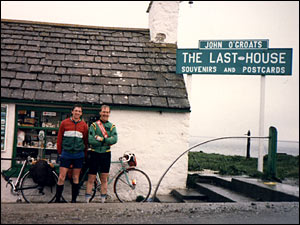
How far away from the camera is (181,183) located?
847 centimetres

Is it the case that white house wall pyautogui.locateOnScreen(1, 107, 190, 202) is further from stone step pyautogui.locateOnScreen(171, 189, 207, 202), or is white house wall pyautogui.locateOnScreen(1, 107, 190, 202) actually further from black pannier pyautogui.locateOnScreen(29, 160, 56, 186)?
black pannier pyautogui.locateOnScreen(29, 160, 56, 186)

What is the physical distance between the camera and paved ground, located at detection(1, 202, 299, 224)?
510cm

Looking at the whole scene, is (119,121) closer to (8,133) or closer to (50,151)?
(50,151)

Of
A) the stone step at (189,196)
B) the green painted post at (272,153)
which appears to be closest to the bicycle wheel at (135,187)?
the stone step at (189,196)

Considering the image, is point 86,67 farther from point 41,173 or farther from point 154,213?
point 154,213

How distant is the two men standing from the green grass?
3484mm

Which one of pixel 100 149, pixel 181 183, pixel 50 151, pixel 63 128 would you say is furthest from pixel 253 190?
pixel 50 151

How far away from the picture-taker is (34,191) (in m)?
7.54

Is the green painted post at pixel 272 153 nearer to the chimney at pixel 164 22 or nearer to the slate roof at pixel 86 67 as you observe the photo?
the slate roof at pixel 86 67

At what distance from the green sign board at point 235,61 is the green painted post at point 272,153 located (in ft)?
5.37

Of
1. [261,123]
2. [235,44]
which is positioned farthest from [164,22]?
[261,123]

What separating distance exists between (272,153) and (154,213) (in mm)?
3115

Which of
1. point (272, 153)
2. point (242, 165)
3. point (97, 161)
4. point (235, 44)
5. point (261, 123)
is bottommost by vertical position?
point (242, 165)

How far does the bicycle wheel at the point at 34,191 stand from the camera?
7.39 metres
